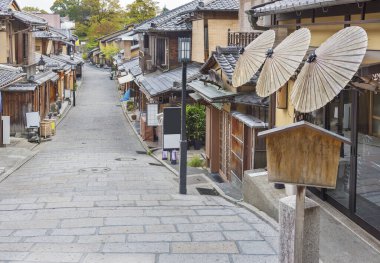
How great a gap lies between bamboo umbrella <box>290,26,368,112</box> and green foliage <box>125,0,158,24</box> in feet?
267

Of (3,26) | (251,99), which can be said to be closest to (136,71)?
(3,26)

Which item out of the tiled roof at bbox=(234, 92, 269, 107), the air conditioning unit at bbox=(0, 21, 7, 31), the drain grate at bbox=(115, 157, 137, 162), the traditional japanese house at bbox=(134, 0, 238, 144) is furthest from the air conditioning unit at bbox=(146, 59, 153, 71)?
the tiled roof at bbox=(234, 92, 269, 107)

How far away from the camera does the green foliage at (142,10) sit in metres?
86.8

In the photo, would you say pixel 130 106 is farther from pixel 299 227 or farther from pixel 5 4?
pixel 299 227

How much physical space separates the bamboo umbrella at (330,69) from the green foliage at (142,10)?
8123 cm

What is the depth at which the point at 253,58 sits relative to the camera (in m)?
9.87

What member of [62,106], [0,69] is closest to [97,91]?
[62,106]

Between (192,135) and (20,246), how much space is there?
55.9 ft

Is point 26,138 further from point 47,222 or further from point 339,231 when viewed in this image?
point 339,231

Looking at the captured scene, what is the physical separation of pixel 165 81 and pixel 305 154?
25217mm

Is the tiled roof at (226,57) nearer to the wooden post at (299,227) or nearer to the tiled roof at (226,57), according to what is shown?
the tiled roof at (226,57)

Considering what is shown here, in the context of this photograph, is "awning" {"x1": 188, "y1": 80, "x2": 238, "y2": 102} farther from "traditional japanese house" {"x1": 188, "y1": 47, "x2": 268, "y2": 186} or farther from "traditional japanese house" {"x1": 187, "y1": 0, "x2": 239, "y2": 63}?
"traditional japanese house" {"x1": 187, "y1": 0, "x2": 239, "y2": 63}

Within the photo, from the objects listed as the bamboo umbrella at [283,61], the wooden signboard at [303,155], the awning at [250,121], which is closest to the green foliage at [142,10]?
Answer: the awning at [250,121]

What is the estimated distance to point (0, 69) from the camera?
1013 inches
